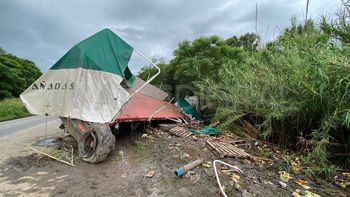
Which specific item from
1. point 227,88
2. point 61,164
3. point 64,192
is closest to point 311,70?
point 227,88

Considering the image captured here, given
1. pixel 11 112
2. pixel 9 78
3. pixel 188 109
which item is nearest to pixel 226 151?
pixel 188 109

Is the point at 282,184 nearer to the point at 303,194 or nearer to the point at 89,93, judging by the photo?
the point at 303,194

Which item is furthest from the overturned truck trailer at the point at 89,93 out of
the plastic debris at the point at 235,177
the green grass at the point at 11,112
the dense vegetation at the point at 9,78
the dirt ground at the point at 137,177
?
the dense vegetation at the point at 9,78

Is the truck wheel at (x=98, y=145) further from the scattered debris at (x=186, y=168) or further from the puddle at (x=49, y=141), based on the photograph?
the puddle at (x=49, y=141)

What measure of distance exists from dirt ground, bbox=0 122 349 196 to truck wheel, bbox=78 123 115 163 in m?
0.13

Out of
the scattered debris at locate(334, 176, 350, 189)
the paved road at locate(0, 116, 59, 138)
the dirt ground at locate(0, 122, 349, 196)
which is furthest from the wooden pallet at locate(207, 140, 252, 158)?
the paved road at locate(0, 116, 59, 138)

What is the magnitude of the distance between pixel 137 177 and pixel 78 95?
69.7 inches

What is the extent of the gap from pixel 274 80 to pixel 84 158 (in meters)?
3.70

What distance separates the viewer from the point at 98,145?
350cm

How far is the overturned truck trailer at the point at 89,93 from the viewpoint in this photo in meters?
3.62

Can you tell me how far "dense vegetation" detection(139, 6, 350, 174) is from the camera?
3.10m

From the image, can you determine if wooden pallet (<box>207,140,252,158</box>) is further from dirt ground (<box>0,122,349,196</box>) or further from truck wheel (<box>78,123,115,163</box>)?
truck wheel (<box>78,123,115,163</box>)

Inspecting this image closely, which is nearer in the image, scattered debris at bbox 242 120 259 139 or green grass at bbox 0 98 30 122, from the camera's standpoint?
scattered debris at bbox 242 120 259 139

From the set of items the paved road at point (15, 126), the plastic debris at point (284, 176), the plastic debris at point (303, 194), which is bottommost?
the paved road at point (15, 126)
